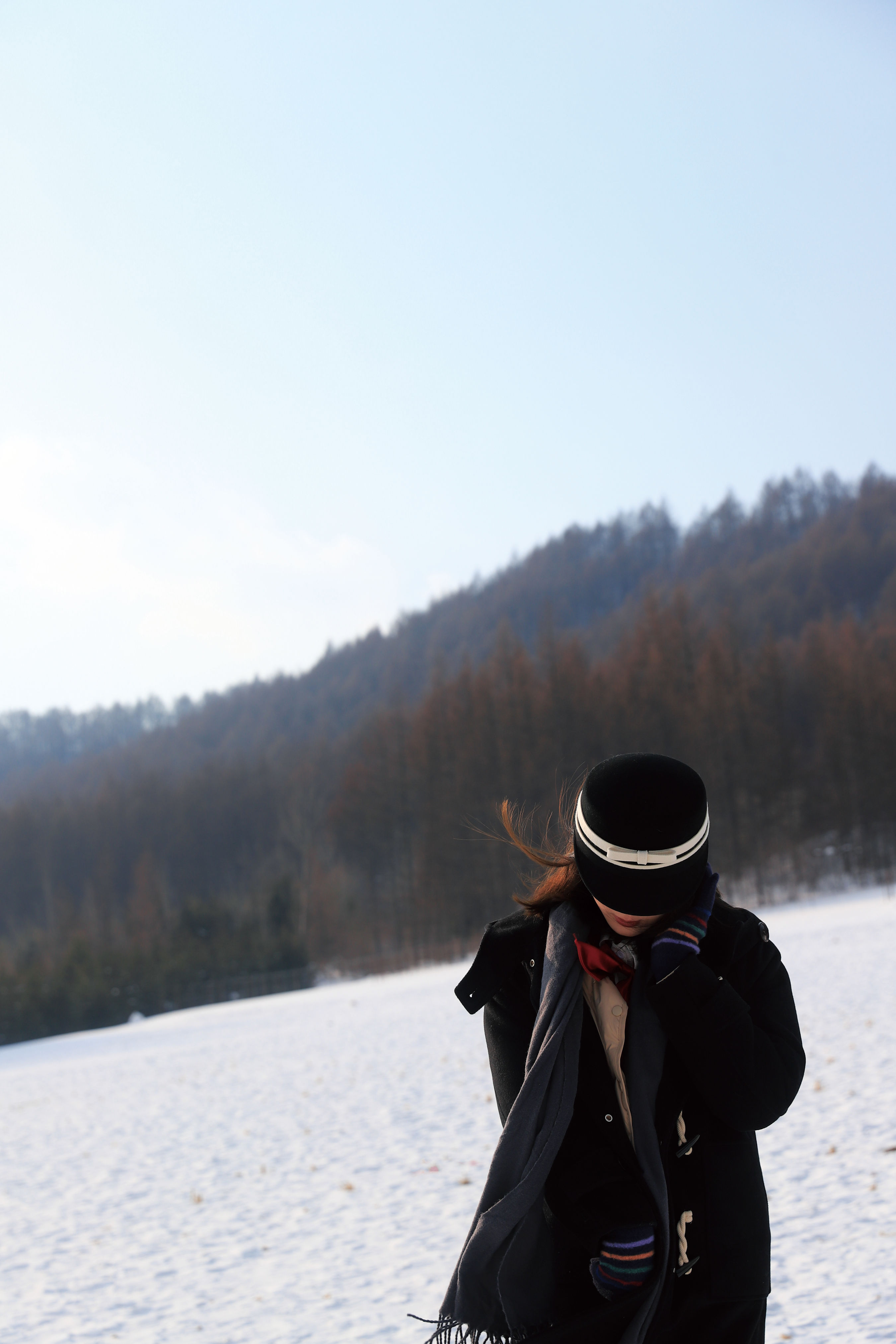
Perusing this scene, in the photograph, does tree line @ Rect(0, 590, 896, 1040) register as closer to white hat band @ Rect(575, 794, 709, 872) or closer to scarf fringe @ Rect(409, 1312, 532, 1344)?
scarf fringe @ Rect(409, 1312, 532, 1344)

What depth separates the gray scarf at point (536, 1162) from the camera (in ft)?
5.53

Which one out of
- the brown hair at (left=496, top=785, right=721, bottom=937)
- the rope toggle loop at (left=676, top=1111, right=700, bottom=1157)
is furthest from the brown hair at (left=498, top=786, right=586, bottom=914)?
the rope toggle loop at (left=676, top=1111, right=700, bottom=1157)

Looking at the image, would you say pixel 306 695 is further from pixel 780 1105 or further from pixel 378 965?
pixel 780 1105

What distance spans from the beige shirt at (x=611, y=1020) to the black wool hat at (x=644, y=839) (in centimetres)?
17

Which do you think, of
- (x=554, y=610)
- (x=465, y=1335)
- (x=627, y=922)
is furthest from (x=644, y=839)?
(x=554, y=610)

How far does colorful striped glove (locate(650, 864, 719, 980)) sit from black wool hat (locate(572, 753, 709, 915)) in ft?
0.10

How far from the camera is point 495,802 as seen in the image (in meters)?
34.5

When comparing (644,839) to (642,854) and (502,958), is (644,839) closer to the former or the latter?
(642,854)

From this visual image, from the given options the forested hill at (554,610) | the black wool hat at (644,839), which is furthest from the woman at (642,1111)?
the forested hill at (554,610)

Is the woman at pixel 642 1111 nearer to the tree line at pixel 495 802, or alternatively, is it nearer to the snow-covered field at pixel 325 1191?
the snow-covered field at pixel 325 1191

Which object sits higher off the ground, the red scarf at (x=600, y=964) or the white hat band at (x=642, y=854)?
the white hat band at (x=642, y=854)

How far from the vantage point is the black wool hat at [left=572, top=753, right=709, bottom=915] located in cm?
167

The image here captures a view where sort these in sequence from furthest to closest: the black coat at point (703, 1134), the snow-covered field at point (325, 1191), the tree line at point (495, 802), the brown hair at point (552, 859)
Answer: the tree line at point (495, 802), the snow-covered field at point (325, 1191), the brown hair at point (552, 859), the black coat at point (703, 1134)

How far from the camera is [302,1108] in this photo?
1043 cm
